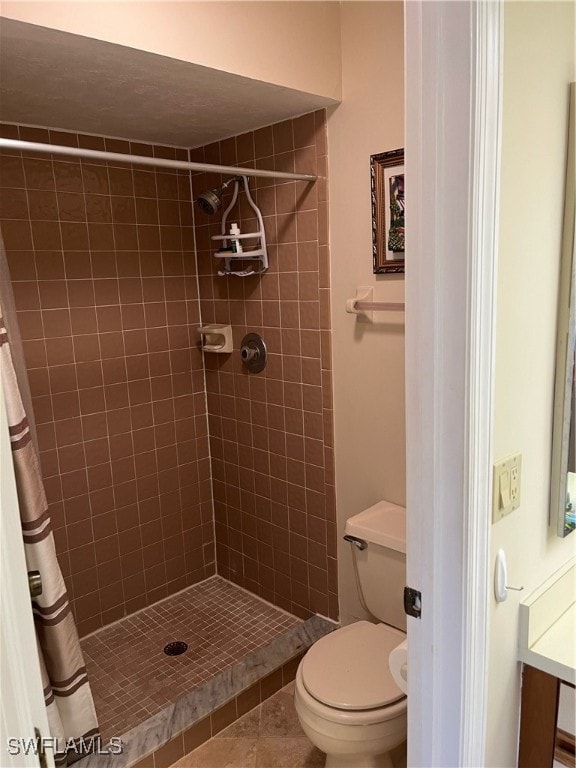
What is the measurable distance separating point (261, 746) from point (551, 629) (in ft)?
3.96

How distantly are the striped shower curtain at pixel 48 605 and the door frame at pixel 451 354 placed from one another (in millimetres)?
1061

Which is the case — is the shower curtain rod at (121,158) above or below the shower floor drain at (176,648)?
above

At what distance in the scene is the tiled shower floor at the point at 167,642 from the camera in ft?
6.97

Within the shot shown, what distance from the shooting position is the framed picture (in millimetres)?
1889

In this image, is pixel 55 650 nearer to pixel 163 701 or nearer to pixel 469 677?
pixel 163 701

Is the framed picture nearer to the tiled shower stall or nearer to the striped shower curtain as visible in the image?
the tiled shower stall

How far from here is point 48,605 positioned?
168 centimetres

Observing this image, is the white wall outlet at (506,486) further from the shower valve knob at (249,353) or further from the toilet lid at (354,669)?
the shower valve knob at (249,353)

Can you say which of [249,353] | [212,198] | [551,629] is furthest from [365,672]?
[212,198]

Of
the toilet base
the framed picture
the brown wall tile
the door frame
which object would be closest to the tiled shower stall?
the brown wall tile

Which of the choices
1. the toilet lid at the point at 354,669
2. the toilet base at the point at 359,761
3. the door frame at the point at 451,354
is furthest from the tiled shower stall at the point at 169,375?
the door frame at the point at 451,354

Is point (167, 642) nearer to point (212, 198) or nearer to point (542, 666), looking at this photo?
point (542, 666)

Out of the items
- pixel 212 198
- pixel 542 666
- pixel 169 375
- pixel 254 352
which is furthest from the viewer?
pixel 169 375

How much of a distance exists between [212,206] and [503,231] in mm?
1554
